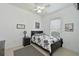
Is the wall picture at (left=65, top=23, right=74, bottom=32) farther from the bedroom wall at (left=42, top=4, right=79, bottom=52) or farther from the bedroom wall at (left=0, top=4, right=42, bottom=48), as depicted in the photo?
the bedroom wall at (left=0, top=4, right=42, bottom=48)

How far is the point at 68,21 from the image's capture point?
1.88 m

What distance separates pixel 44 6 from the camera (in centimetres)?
182

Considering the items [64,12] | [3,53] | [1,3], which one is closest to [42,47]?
[3,53]

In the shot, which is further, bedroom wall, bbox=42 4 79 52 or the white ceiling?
bedroom wall, bbox=42 4 79 52

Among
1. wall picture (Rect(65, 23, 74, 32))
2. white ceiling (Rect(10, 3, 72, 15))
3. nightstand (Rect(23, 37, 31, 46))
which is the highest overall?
white ceiling (Rect(10, 3, 72, 15))

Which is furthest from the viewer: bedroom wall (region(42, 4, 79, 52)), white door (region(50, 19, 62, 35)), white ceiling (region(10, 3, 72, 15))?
white door (region(50, 19, 62, 35))

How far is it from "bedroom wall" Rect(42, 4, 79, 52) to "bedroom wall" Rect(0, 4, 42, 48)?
0.41 meters

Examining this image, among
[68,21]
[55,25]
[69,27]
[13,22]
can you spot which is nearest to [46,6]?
[55,25]

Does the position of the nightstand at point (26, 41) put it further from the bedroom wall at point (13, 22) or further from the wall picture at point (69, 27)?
the wall picture at point (69, 27)

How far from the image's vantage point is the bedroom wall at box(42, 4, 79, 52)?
1829 millimetres

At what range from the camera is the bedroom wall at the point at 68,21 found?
183 centimetres

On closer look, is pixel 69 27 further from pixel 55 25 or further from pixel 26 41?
pixel 26 41

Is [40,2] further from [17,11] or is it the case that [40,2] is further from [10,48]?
[10,48]

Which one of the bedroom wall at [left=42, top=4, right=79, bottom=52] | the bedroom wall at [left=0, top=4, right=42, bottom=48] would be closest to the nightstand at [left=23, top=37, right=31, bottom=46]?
the bedroom wall at [left=0, top=4, right=42, bottom=48]
